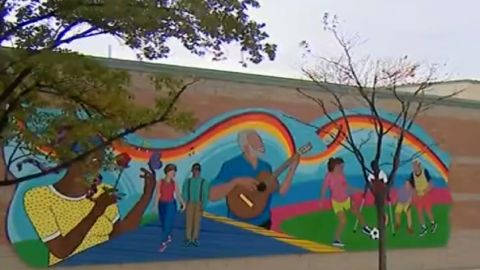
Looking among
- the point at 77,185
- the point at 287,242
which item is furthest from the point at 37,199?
the point at 287,242

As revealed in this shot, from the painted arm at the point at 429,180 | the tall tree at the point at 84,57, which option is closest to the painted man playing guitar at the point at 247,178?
the painted arm at the point at 429,180

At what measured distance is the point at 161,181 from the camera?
21.3 metres

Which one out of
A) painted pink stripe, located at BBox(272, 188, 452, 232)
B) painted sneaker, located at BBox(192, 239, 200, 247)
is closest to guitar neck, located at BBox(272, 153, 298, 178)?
painted pink stripe, located at BBox(272, 188, 452, 232)

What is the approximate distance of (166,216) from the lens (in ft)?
70.1

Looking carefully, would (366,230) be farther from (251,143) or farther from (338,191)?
(251,143)

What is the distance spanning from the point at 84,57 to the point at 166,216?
10818mm

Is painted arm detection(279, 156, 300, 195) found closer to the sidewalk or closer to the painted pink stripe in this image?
the painted pink stripe

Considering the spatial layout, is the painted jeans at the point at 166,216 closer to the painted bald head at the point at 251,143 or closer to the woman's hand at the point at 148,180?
the woman's hand at the point at 148,180

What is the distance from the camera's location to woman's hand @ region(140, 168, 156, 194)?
2095 centimetres

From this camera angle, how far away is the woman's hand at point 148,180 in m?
21.0

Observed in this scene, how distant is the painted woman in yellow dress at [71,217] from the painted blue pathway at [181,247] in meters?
0.24

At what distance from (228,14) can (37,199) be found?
9.28 m

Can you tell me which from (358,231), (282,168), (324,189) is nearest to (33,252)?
(282,168)

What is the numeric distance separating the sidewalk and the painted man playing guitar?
3.47 feet
